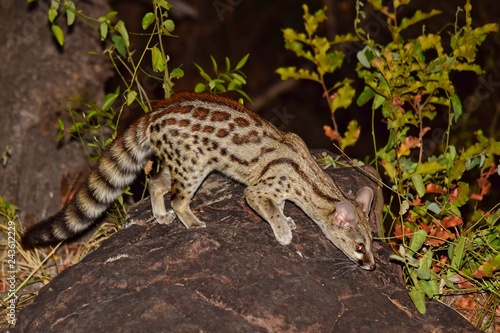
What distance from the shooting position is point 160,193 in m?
6.20

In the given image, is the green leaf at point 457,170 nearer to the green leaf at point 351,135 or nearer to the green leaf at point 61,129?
the green leaf at point 351,135

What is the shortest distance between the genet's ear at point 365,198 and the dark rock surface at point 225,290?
404 mm

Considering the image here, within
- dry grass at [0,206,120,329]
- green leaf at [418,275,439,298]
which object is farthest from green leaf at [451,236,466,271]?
dry grass at [0,206,120,329]

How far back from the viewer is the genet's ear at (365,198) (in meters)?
5.88

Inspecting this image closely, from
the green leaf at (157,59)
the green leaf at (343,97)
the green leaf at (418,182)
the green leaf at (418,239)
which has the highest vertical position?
the green leaf at (157,59)

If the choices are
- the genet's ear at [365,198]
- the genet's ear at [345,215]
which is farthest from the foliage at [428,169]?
the genet's ear at [345,215]

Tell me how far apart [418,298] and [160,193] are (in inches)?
89.9

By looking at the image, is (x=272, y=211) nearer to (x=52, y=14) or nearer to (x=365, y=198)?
(x=365, y=198)

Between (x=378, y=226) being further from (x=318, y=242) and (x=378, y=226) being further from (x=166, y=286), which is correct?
(x=166, y=286)

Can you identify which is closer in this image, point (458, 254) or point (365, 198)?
point (458, 254)

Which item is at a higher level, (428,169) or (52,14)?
(52,14)

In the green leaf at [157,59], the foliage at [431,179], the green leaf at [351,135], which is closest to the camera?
the foliage at [431,179]

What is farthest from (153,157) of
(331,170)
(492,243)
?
(492,243)

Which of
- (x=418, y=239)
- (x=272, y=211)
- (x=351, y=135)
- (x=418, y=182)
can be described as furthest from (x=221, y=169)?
(x=418, y=239)
